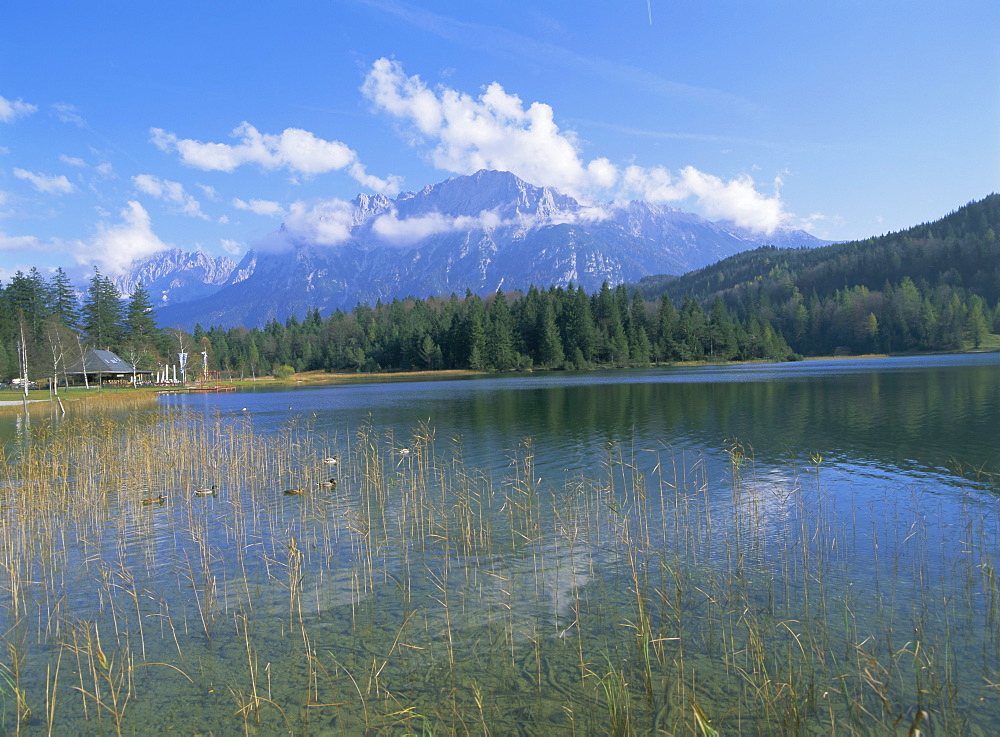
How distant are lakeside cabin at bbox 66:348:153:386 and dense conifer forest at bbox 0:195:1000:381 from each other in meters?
2.34

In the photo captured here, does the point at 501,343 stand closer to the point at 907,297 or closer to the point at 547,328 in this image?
the point at 547,328

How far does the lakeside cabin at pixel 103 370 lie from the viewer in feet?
269

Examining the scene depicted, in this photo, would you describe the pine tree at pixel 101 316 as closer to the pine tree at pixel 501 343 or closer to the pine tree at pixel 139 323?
the pine tree at pixel 139 323

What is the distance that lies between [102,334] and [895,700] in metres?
114

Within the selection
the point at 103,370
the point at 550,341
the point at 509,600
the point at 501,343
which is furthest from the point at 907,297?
the point at 509,600

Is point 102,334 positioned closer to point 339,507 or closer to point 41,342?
point 41,342

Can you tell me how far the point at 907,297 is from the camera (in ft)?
488

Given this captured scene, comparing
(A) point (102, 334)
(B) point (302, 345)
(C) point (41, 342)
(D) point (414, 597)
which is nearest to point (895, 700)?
(D) point (414, 597)

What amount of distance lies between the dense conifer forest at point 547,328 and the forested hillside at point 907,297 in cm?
35

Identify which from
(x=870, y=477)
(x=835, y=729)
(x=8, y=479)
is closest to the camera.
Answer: (x=835, y=729)

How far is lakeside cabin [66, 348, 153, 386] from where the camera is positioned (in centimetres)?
8200

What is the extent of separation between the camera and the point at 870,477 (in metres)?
16.5

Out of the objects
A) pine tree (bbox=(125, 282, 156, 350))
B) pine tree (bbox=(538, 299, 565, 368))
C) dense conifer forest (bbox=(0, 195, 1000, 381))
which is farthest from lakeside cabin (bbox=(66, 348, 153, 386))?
pine tree (bbox=(538, 299, 565, 368))

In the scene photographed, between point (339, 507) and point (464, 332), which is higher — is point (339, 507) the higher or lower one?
the lower one
